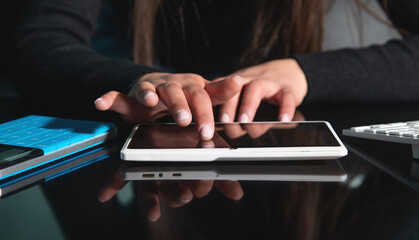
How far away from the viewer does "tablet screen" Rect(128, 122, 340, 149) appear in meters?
0.41

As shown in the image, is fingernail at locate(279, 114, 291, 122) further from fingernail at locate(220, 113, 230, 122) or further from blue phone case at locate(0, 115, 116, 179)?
blue phone case at locate(0, 115, 116, 179)

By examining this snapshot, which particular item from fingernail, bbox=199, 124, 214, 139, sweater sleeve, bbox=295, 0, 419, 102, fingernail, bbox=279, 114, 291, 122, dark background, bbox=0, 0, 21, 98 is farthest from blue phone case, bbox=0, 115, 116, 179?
dark background, bbox=0, 0, 21, 98

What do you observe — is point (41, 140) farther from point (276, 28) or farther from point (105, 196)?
point (276, 28)

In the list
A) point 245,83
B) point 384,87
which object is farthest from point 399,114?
point 245,83

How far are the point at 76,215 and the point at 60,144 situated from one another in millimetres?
157

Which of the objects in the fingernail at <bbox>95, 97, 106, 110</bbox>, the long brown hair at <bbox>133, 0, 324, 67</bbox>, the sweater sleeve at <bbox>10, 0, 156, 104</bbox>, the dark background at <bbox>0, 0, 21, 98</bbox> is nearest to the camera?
the fingernail at <bbox>95, 97, 106, 110</bbox>

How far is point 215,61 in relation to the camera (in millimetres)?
1306

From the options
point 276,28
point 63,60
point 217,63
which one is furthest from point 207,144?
point 217,63

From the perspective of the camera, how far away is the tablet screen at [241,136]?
41 centimetres

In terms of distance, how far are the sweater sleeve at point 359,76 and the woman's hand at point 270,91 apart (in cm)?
3

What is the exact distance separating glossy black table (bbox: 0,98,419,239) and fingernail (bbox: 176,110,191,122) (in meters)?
0.10

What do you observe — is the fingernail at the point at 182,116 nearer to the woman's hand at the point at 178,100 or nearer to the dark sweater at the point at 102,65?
the woman's hand at the point at 178,100

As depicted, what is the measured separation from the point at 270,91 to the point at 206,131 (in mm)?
294

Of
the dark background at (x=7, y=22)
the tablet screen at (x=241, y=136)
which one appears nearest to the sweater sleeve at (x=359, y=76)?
the tablet screen at (x=241, y=136)
